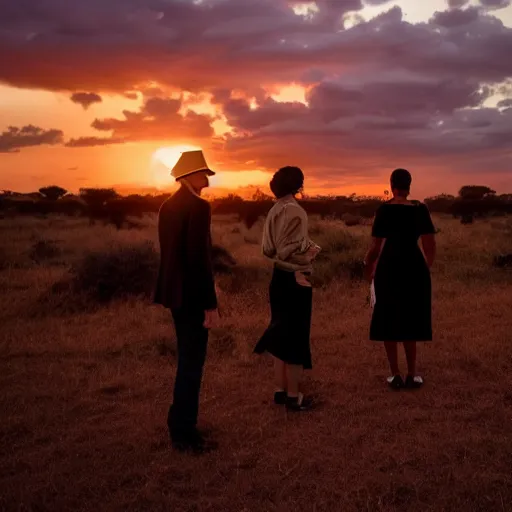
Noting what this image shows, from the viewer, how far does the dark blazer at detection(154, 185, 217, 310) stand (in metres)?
4.09

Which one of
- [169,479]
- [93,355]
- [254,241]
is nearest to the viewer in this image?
[169,479]

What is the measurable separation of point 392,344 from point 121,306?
524 cm

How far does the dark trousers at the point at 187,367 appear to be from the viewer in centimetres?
427

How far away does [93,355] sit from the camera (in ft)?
23.3

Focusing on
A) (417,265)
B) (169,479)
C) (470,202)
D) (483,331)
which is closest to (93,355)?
(169,479)

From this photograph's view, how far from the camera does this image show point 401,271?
5.55 metres

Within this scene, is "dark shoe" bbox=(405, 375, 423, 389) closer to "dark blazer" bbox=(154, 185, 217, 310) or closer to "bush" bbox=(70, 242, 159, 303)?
"dark blazer" bbox=(154, 185, 217, 310)

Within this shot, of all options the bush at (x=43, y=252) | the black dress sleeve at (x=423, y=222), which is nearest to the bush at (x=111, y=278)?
the bush at (x=43, y=252)

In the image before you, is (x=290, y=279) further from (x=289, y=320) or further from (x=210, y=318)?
(x=210, y=318)

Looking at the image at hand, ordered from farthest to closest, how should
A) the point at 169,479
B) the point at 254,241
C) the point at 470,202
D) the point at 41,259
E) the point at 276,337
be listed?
the point at 470,202, the point at 254,241, the point at 41,259, the point at 276,337, the point at 169,479

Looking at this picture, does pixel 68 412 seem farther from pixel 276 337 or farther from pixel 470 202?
pixel 470 202

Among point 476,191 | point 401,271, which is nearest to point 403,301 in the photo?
point 401,271

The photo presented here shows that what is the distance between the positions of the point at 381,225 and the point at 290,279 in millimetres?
1093

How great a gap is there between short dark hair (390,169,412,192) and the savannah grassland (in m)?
1.92
